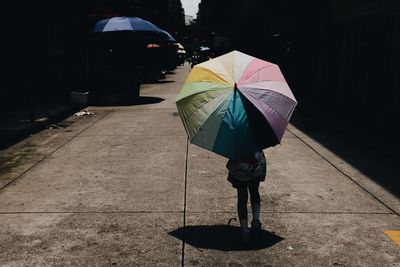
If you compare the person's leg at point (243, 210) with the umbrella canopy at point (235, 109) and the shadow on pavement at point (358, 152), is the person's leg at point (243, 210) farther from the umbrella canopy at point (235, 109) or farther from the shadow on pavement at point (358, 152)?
the shadow on pavement at point (358, 152)

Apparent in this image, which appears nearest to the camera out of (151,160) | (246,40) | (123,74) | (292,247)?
(292,247)

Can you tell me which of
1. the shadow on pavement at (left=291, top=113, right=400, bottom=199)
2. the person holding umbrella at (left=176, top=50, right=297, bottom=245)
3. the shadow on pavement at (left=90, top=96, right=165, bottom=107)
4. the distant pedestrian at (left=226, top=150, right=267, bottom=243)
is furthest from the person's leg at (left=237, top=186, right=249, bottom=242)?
the shadow on pavement at (left=90, top=96, right=165, bottom=107)

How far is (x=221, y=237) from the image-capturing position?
525cm

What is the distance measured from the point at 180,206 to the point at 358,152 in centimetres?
527

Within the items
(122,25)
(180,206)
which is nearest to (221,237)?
(180,206)

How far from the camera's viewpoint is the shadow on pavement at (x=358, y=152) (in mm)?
7984

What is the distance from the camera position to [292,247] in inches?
196

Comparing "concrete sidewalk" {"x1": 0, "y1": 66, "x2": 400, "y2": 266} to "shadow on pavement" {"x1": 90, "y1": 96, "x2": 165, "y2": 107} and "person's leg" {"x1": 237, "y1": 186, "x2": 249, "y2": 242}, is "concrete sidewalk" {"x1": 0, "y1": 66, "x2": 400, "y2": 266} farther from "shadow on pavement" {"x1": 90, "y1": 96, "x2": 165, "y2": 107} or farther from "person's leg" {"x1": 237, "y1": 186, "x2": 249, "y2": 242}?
"shadow on pavement" {"x1": 90, "y1": 96, "x2": 165, "y2": 107}

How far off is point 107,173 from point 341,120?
8655 millimetres

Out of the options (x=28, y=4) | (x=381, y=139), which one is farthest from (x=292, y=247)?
(x=28, y=4)

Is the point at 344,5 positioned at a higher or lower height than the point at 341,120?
higher

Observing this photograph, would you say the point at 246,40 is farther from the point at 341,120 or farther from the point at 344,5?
the point at 341,120

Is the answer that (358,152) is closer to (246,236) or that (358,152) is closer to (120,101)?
(246,236)

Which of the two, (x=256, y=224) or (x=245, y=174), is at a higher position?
(x=245, y=174)
